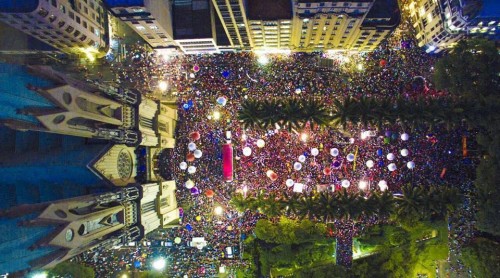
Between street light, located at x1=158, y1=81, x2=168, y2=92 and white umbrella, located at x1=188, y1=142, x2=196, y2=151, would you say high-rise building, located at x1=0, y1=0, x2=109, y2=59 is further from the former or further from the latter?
white umbrella, located at x1=188, y1=142, x2=196, y2=151

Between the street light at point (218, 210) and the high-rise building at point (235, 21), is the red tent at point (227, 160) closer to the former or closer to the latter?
the street light at point (218, 210)

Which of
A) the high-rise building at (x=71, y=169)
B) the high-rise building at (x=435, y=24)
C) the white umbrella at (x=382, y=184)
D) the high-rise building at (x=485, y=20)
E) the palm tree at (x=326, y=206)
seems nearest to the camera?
the high-rise building at (x=71, y=169)

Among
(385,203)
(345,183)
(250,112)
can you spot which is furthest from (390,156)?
(250,112)

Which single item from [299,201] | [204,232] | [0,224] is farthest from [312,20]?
[0,224]

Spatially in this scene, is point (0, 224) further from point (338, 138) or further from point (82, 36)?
point (338, 138)

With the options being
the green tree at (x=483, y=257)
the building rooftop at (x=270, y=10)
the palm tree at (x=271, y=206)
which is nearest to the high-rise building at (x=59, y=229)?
the palm tree at (x=271, y=206)

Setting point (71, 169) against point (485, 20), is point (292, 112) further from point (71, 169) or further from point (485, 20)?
point (71, 169)

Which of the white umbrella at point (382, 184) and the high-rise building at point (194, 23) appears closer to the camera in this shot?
the high-rise building at point (194, 23)
